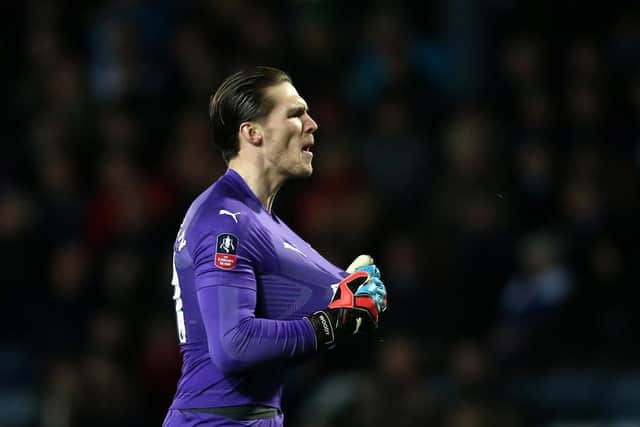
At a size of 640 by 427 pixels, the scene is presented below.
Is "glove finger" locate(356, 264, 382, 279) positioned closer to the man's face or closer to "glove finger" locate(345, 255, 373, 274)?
"glove finger" locate(345, 255, 373, 274)

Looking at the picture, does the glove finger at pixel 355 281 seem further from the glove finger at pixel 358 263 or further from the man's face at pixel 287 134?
the man's face at pixel 287 134

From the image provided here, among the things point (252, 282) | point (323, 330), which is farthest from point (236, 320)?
point (323, 330)

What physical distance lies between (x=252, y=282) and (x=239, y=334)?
0.18 m

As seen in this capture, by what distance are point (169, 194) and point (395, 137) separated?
5.60 ft

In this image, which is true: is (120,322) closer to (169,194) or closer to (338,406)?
(169,194)

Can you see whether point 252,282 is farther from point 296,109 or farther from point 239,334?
point 296,109

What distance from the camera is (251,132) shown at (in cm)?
375

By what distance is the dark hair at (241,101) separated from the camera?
3729 millimetres

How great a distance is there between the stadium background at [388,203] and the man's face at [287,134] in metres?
3.60

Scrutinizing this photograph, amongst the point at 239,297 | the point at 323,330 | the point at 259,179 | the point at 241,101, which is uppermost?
the point at 241,101

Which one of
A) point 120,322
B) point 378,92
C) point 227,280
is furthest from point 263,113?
point 378,92

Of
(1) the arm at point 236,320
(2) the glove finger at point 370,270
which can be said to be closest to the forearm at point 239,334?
(1) the arm at point 236,320

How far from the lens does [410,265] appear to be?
25.5 feet

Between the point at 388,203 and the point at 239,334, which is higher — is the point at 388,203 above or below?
below
